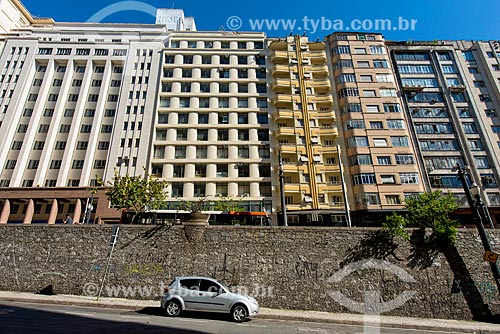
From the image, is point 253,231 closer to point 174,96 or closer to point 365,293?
point 365,293

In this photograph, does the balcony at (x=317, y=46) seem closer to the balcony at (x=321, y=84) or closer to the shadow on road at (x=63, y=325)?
the balcony at (x=321, y=84)

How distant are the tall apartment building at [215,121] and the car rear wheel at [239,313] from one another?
72.0 feet

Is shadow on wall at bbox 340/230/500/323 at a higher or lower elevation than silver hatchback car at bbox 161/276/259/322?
higher

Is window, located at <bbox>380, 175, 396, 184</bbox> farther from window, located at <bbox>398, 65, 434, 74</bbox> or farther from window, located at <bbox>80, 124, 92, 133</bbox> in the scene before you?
window, located at <bbox>80, 124, 92, 133</bbox>

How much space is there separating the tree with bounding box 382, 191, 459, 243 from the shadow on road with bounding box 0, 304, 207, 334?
12.8 m

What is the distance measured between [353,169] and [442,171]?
40.7ft

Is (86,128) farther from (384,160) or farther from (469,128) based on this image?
(469,128)

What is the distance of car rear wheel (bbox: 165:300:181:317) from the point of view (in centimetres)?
1084

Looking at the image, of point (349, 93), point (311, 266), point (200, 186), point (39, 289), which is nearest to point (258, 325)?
point (311, 266)

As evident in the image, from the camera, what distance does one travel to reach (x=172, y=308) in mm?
10891

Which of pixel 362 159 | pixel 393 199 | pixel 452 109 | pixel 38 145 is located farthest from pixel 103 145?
pixel 452 109

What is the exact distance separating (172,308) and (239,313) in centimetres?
303

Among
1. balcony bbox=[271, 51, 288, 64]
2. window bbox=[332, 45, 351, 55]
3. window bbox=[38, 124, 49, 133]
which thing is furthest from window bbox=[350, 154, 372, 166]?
window bbox=[38, 124, 49, 133]

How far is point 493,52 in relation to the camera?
135ft
